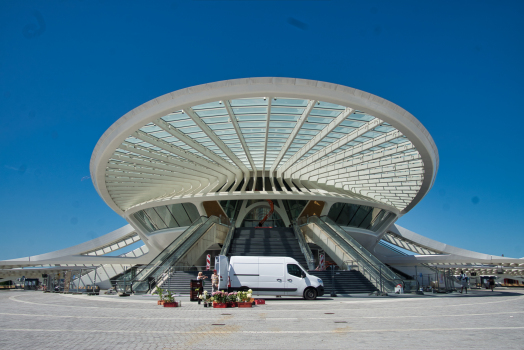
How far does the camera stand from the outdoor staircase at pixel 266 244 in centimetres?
2812

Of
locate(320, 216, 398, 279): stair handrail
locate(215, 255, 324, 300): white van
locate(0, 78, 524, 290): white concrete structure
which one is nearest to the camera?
locate(215, 255, 324, 300): white van

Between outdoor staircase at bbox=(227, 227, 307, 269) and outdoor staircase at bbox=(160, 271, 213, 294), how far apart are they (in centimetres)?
443

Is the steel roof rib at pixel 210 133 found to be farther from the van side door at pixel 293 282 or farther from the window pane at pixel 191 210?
the van side door at pixel 293 282

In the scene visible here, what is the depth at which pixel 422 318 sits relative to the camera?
34.1 ft

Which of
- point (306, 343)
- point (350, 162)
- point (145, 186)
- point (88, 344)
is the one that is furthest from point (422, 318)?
point (145, 186)

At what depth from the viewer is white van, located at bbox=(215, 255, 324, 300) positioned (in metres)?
17.6

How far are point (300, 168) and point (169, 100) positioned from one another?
15.0 meters

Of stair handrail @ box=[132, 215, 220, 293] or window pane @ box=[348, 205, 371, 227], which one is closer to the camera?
stair handrail @ box=[132, 215, 220, 293]

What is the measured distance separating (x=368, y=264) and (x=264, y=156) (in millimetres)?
11129

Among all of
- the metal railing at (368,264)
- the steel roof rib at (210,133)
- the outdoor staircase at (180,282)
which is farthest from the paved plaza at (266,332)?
the steel roof rib at (210,133)

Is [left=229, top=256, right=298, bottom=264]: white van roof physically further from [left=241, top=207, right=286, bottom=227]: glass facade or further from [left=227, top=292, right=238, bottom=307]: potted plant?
[left=241, top=207, right=286, bottom=227]: glass facade

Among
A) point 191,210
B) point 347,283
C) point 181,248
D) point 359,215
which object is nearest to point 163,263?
point 181,248

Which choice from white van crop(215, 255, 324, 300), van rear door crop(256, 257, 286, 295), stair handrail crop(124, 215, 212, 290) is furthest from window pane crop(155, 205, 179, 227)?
van rear door crop(256, 257, 286, 295)

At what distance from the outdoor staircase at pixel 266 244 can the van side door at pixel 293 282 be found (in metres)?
8.35
